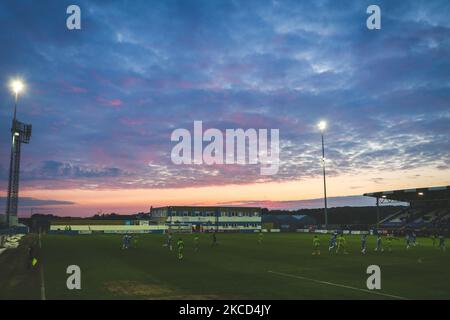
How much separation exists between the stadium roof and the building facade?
4397 centimetres

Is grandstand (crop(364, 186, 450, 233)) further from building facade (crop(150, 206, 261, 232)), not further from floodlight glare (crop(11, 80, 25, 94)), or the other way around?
floodlight glare (crop(11, 80, 25, 94))

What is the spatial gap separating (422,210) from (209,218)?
195ft

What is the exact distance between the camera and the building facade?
114 meters

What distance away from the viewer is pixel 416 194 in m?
83.0

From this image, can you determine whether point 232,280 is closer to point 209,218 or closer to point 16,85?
point 16,85

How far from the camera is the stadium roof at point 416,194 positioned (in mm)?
77219

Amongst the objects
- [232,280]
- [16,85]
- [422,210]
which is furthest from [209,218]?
[232,280]

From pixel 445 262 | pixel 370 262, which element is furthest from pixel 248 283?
pixel 445 262

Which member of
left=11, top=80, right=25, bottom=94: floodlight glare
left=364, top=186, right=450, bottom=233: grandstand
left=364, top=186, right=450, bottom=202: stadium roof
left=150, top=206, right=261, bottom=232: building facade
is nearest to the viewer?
left=11, top=80, right=25, bottom=94: floodlight glare

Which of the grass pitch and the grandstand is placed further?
the grandstand

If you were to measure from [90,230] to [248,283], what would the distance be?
84522 mm

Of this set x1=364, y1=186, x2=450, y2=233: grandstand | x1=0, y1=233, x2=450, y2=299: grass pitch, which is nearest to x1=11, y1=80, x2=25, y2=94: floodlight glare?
x1=0, y1=233, x2=450, y2=299: grass pitch

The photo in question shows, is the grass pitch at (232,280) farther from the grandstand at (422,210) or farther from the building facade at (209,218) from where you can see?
the building facade at (209,218)
